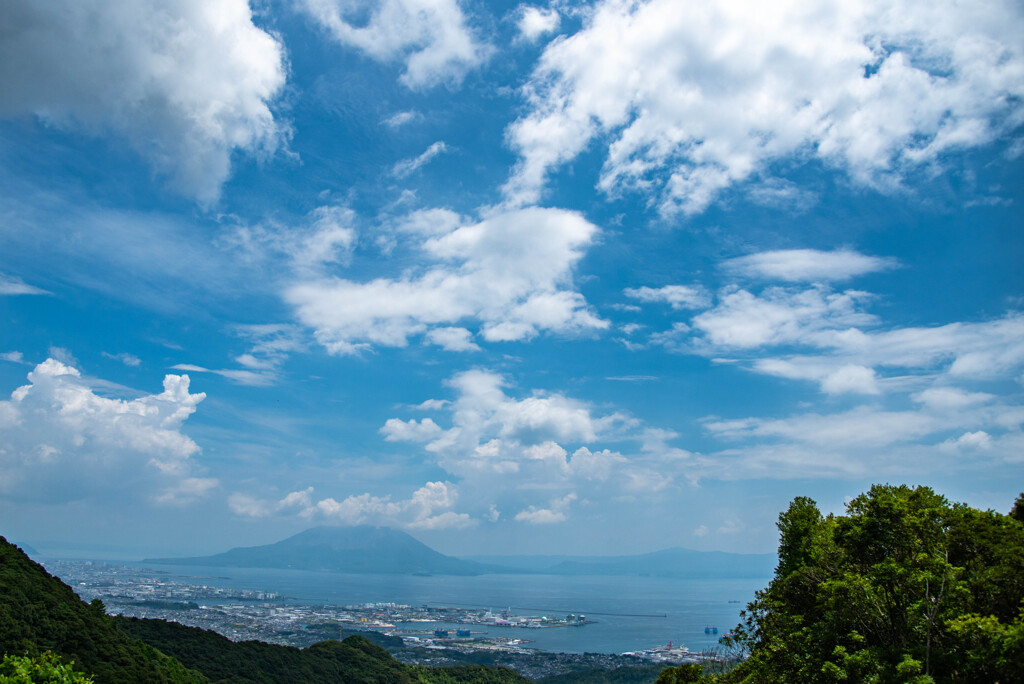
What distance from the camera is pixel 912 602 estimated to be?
15.4m

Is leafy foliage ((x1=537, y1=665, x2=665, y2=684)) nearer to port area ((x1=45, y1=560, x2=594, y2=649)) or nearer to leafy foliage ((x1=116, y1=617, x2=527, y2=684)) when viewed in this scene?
leafy foliage ((x1=116, y1=617, x2=527, y2=684))

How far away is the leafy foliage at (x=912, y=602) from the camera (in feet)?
44.1

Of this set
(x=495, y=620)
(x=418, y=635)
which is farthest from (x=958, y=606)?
(x=495, y=620)

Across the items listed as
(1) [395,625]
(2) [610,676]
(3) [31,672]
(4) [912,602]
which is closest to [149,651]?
(3) [31,672]

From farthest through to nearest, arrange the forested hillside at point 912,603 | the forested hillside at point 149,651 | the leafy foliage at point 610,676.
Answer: the leafy foliage at point 610,676 < the forested hillside at point 149,651 < the forested hillside at point 912,603

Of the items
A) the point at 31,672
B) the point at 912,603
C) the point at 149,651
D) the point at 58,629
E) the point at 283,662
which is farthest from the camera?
the point at 283,662

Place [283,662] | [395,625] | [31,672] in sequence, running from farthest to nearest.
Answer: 1. [395,625]
2. [283,662]
3. [31,672]

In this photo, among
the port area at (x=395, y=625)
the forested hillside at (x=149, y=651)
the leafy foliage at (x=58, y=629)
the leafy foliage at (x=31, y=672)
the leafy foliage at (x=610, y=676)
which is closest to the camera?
the leafy foliage at (x=31, y=672)

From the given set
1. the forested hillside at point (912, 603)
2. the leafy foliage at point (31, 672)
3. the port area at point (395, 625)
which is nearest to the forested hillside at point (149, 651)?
the leafy foliage at point (31, 672)

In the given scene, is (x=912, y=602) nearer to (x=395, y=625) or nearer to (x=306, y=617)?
(x=395, y=625)

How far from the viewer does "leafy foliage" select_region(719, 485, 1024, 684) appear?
44.1 ft

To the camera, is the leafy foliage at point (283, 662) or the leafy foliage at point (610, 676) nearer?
the leafy foliage at point (283, 662)

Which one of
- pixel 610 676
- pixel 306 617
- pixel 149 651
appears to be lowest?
pixel 306 617

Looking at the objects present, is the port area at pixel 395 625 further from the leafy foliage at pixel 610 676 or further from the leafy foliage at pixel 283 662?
the leafy foliage at pixel 283 662
